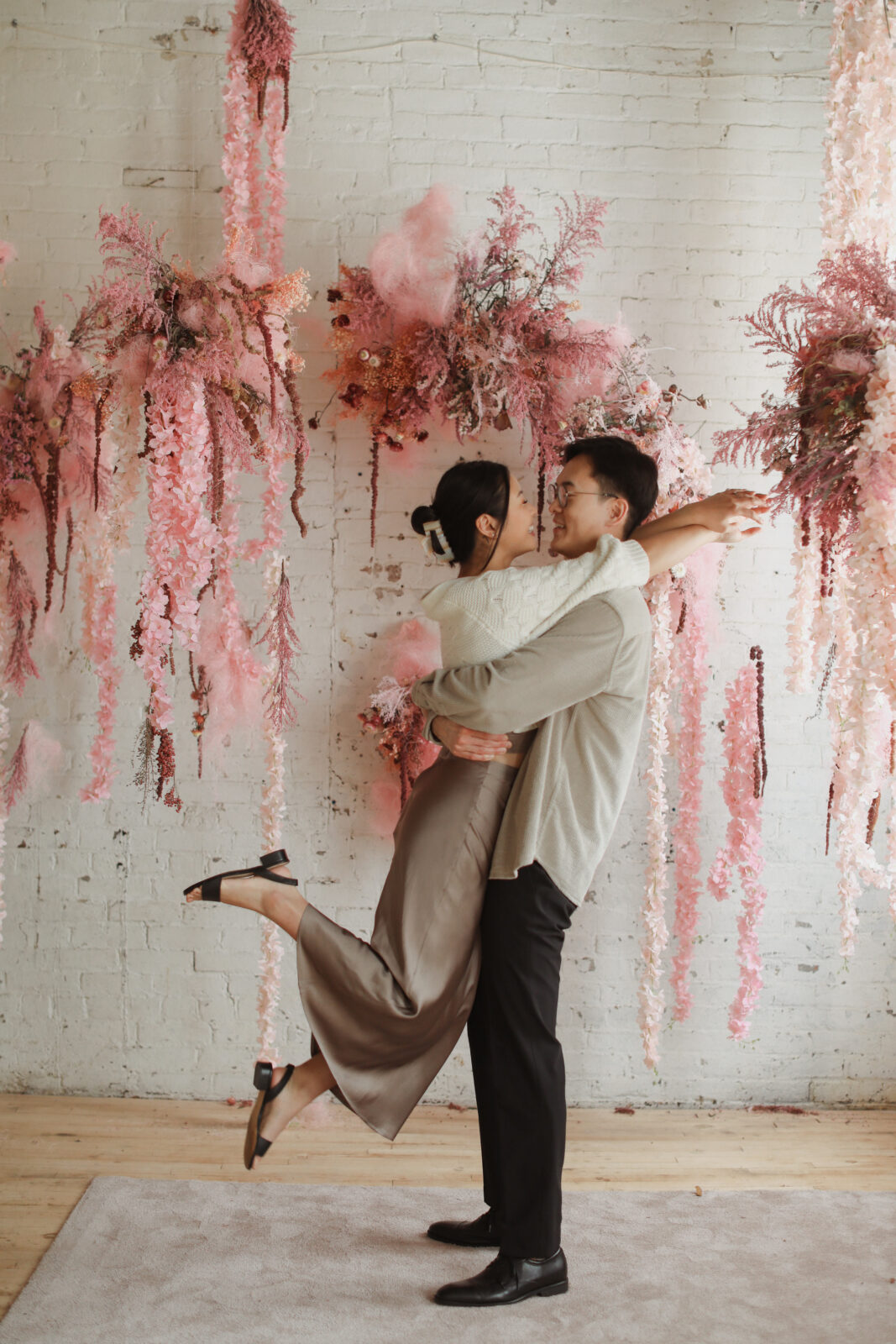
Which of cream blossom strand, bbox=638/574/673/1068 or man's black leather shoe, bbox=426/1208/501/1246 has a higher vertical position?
cream blossom strand, bbox=638/574/673/1068

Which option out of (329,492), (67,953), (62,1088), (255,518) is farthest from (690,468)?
(62,1088)

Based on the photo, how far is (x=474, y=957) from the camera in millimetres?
2090

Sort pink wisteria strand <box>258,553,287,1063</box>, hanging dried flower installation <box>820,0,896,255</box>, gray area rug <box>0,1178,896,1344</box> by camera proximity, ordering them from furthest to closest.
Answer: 1. pink wisteria strand <box>258,553,287,1063</box>
2. hanging dried flower installation <box>820,0,896,255</box>
3. gray area rug <box>0,1178,896,1344</box>

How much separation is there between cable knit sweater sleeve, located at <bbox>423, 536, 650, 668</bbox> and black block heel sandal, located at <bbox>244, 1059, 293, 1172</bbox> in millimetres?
903

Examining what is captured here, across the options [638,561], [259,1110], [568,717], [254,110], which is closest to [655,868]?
[568,717]

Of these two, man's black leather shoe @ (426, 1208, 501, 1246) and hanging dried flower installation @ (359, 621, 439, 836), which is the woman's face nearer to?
hanging dried flower installation @ (359, 621, 439, 836)

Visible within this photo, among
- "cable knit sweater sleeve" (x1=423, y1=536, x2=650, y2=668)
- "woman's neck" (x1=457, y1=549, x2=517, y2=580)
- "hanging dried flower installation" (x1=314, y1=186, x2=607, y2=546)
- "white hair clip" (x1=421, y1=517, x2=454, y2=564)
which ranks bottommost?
"cable knit sweater sleeve" (x1=423, y1=536, x2=650, y2=668)

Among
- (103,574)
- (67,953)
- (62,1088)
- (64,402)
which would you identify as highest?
(64,402)

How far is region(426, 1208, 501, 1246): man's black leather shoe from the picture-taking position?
2197 millimetres

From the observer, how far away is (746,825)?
9.27ft

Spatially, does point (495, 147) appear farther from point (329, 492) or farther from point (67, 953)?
point (67, 953)

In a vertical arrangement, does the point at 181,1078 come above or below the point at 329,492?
below

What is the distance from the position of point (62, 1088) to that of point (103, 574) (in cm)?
149

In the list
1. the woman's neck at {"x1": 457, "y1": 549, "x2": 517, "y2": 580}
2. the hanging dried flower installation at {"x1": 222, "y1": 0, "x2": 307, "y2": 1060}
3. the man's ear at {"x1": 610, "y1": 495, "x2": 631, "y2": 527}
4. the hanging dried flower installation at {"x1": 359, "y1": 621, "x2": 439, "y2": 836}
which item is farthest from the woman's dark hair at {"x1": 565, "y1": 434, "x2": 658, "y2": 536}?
the hanging dried flower installation at {"x1": 359, "y1": 621, "x2": 439, "y2": 836}
